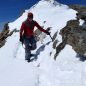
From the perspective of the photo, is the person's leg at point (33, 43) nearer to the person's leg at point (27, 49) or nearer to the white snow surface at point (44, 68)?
the person's leg at point (27, 49)

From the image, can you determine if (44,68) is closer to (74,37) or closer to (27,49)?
(74,37)

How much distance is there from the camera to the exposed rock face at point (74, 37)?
1393 cm

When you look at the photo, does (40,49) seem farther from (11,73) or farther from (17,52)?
(11,73)

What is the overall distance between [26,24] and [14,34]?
7271 millimetres

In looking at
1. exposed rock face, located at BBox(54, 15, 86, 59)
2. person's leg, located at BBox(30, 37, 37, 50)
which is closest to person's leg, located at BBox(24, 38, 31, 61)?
person's leg, located at BBox(30, 37, 37, 50)

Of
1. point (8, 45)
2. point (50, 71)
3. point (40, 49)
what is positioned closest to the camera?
point (50, 71)

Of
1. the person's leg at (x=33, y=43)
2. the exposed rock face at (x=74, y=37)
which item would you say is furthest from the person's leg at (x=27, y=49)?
the exposed rock face at (x=74, y=37)

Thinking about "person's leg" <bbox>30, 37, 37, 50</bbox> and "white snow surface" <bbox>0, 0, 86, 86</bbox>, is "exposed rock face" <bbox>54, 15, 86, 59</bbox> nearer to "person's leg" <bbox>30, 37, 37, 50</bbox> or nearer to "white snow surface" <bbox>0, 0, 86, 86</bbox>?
"white snow surface" <bbox>0, 0, 86, 86</bbox>

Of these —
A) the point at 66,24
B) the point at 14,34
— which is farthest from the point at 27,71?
the point at 14,34

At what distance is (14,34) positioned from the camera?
970 inches

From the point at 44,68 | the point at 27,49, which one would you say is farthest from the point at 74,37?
the point at 27,49

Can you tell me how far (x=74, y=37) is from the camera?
1478cm

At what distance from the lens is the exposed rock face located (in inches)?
549

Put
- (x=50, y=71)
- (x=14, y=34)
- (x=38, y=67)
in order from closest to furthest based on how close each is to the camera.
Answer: (x=50, y=71), (x=38, y=67), (x=14, y=34)
